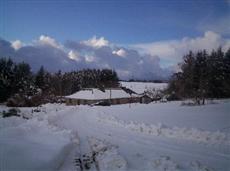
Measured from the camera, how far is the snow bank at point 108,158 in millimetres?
9297

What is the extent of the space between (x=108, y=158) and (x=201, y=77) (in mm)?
36516

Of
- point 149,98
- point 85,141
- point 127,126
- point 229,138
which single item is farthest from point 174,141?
point 149,98

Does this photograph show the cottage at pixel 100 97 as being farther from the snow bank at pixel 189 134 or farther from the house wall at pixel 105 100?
the snow bank at pixel 189 134

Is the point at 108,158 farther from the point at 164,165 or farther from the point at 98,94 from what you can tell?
the point at 98,94

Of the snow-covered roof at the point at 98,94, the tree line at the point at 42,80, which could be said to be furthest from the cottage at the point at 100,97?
the tree line at the point at 42,80

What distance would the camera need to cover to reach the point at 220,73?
39594 mm

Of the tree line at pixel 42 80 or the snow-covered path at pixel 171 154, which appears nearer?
the snow-covered path at pixel 171 154

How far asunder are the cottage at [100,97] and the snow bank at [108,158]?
61.1 metres

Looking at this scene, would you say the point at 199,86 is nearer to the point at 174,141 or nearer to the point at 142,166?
the point at 174,141

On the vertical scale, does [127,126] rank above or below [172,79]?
below

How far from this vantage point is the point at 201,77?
143 feet

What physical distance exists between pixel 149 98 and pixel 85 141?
68.8 metres

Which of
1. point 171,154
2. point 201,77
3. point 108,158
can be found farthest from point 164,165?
point 201,77

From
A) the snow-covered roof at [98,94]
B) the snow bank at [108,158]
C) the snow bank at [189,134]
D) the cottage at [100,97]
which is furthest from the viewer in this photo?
the snow-covered roof at [98,94]
